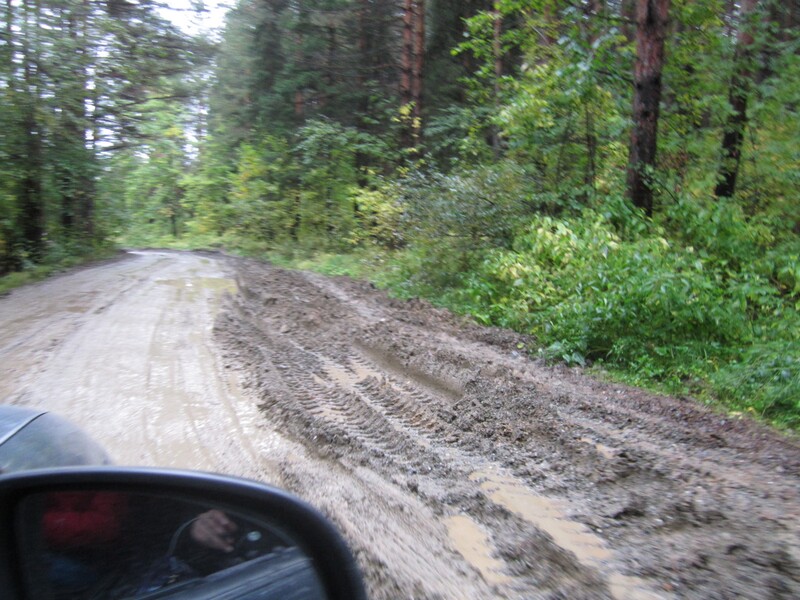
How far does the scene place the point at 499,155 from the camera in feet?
55.4

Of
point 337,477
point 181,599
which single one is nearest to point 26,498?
point 181,599

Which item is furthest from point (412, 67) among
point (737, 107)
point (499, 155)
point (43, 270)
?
point (43, 270)

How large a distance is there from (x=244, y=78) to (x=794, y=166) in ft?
66.7

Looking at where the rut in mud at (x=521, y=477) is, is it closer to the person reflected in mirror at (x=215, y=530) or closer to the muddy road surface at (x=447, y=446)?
the muddy road surface at (x=447, y=446)

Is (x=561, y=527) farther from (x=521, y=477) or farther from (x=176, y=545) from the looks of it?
(x=176, y=545)

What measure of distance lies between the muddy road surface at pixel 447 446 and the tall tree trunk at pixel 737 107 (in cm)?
738

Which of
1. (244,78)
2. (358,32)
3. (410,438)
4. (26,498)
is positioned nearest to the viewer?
(26,498)

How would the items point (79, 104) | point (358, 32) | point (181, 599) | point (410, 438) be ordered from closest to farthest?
point (181, 599) → point (410, 438) → point (79, 104) → point (358, 32)

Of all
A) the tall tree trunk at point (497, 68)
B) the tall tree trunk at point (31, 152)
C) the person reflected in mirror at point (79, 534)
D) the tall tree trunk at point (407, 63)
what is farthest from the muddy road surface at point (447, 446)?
the tall tree trunk at point (407, 63)

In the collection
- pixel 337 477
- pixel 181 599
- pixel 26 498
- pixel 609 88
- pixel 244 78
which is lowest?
pixel 337 477

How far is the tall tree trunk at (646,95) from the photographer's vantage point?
10469mm

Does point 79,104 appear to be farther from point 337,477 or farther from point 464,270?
point 337,477

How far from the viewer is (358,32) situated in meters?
22.8

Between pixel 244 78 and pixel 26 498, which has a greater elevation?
Answer: pixel 244 78
